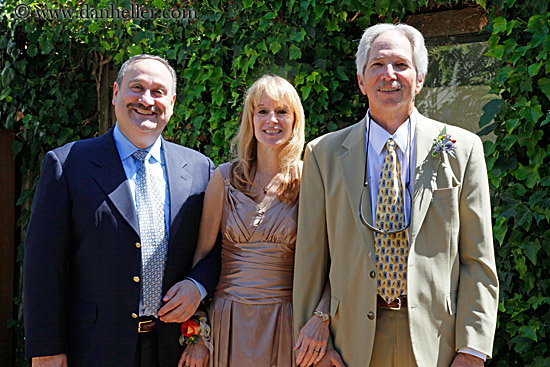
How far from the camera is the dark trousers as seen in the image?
256 cm

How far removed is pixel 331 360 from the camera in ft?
7.80

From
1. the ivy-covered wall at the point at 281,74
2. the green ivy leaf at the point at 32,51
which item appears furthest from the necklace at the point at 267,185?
the green ivy leaf at the point at 32,51

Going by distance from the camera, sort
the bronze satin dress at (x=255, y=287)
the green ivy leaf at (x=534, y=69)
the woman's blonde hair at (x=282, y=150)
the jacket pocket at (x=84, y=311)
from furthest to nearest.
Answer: the green ivy leaf at (x=534, y=69) → the woman's blonde hair at (x=282, y=150) → the bronze satin dress at (x=255, y=287) → the jacket pocket at (x=84, y=311)

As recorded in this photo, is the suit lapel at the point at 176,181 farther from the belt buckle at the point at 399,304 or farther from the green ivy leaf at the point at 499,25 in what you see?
the green ivy leaf at the point at 499,25

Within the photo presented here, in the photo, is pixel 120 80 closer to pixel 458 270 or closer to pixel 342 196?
pixel 342 196

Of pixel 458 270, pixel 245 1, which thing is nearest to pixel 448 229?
pixel 458 270

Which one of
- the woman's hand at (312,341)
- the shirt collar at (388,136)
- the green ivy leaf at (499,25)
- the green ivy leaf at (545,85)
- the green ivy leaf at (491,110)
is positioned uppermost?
the green ivy leaf at (499,25)

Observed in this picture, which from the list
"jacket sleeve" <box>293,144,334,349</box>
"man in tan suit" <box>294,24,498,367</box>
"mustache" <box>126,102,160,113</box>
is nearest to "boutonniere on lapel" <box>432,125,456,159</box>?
"man in tan suit" <box>294,24,498,367</box>

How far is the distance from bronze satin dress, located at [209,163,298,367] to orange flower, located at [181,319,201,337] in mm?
78

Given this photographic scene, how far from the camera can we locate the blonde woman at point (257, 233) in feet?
8.70

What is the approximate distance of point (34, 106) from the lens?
4875 millimetres

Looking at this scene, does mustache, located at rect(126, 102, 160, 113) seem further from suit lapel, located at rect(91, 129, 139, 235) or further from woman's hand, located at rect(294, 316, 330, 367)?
woman's hand, located at rect(294, 316, 330, 367)

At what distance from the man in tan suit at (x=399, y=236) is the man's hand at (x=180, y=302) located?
0.49m

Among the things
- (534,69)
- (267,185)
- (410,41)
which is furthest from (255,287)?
(534,69)
